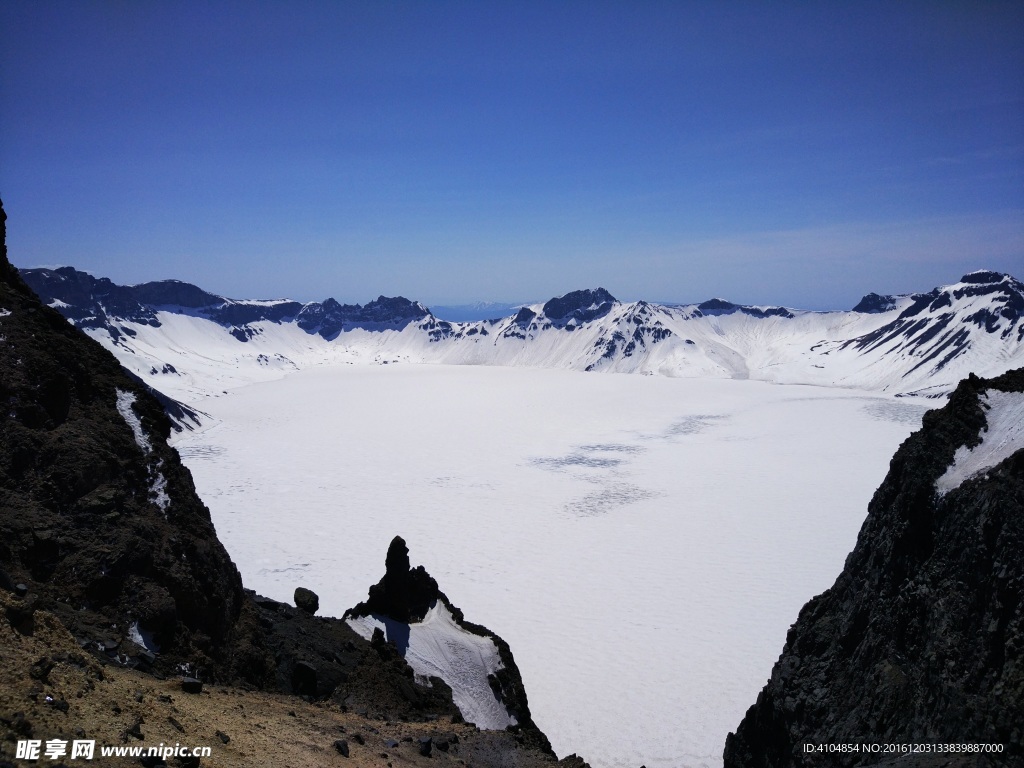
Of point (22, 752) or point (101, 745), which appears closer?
point (22, 752)

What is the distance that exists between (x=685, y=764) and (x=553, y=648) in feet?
24.1

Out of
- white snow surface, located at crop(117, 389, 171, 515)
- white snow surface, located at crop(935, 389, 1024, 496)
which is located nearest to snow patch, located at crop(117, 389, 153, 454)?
white snow surface, located at crop(117, 389, 171, 515)

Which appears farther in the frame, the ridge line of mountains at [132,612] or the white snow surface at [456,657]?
the white snow surface at [456,657]

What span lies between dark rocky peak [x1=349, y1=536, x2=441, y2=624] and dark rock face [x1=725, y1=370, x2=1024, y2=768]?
10.5m

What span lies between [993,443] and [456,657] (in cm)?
1543

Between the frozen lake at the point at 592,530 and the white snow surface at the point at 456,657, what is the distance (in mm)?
3249

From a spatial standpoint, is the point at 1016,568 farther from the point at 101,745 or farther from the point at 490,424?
the point at 490,424

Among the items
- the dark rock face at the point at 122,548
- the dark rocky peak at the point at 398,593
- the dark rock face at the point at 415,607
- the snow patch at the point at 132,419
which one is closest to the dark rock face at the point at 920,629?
the dark rock face at the point at 415,607

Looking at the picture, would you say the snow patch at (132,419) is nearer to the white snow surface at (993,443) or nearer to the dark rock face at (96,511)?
the dark rock face at (96,511)

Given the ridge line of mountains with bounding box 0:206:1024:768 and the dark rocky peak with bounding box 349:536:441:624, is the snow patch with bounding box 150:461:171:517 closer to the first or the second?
the ridge line of mountains with bounding box 0:206:1024:768

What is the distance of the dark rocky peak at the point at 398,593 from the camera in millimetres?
20250

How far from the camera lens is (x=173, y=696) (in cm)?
947

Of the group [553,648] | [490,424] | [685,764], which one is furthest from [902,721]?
[490,424]

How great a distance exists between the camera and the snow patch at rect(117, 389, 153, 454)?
52.6 ft
